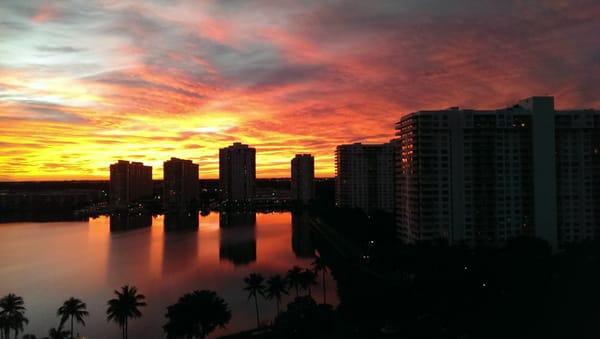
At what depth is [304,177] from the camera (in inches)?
3329

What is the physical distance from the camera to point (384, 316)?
50.2 feet

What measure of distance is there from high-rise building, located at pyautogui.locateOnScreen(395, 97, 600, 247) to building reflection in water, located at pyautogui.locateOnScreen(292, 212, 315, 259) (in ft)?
31.8

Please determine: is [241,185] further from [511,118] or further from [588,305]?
[588,305]

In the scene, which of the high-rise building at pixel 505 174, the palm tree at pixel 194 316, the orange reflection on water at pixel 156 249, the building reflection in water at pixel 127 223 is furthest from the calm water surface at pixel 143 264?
the high-rise building at pixel 505 174

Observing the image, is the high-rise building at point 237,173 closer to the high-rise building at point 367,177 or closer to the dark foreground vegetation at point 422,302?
the high-rise building at point 367,177

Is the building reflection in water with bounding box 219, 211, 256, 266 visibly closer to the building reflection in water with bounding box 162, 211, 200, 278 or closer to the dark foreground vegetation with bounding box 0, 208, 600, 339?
the building reflection in water with bounding box 162, 211, 200, 278

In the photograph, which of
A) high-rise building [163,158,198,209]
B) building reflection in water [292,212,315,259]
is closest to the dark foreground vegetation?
building reflection in water [292,212,315,259]

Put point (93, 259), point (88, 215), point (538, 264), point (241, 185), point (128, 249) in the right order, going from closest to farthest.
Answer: point (538, 264), point (93, 259), point (128, 249), point (88, 215), point (241, 185)

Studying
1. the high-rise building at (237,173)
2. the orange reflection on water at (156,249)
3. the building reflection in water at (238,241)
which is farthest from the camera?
the high-rise building at (237,173)

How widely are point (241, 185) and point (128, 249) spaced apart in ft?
170

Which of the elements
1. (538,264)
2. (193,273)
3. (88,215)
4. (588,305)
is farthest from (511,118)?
(88,215)

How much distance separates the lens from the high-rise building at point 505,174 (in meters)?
25.7

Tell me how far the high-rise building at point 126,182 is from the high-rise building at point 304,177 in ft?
108

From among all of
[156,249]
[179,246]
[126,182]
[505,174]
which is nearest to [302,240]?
[179,246]
